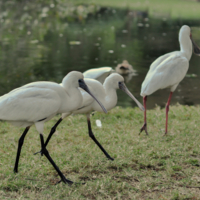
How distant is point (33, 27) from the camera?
14203 mm

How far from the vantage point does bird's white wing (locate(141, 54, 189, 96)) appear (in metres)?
4.81

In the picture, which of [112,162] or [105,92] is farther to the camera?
[105,92]

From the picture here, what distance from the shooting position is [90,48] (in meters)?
11.2

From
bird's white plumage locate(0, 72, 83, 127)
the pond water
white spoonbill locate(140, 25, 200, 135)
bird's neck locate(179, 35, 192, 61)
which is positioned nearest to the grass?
white spoonbill locate(140, 25, 200, 135)

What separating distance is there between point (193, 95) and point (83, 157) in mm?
3798

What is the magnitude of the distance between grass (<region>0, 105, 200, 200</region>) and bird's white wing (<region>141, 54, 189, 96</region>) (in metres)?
0.62

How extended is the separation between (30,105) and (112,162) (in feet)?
3.63

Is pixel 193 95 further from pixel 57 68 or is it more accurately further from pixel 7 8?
pixel 7 8

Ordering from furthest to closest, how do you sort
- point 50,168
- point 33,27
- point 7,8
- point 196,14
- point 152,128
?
point 196,14, point 7,8, point 33,27, point 152,128, point 50,168

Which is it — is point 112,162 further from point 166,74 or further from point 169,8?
point 169,8

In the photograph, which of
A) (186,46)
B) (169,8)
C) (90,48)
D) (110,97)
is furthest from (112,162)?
(169,8)

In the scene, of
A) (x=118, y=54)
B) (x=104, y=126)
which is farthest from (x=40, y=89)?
(x=118, y=54)

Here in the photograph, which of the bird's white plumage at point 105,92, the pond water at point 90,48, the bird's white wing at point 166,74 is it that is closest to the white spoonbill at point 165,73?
the bird's white wing at point 166,74

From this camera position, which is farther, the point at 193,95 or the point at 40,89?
the point at 193,95
